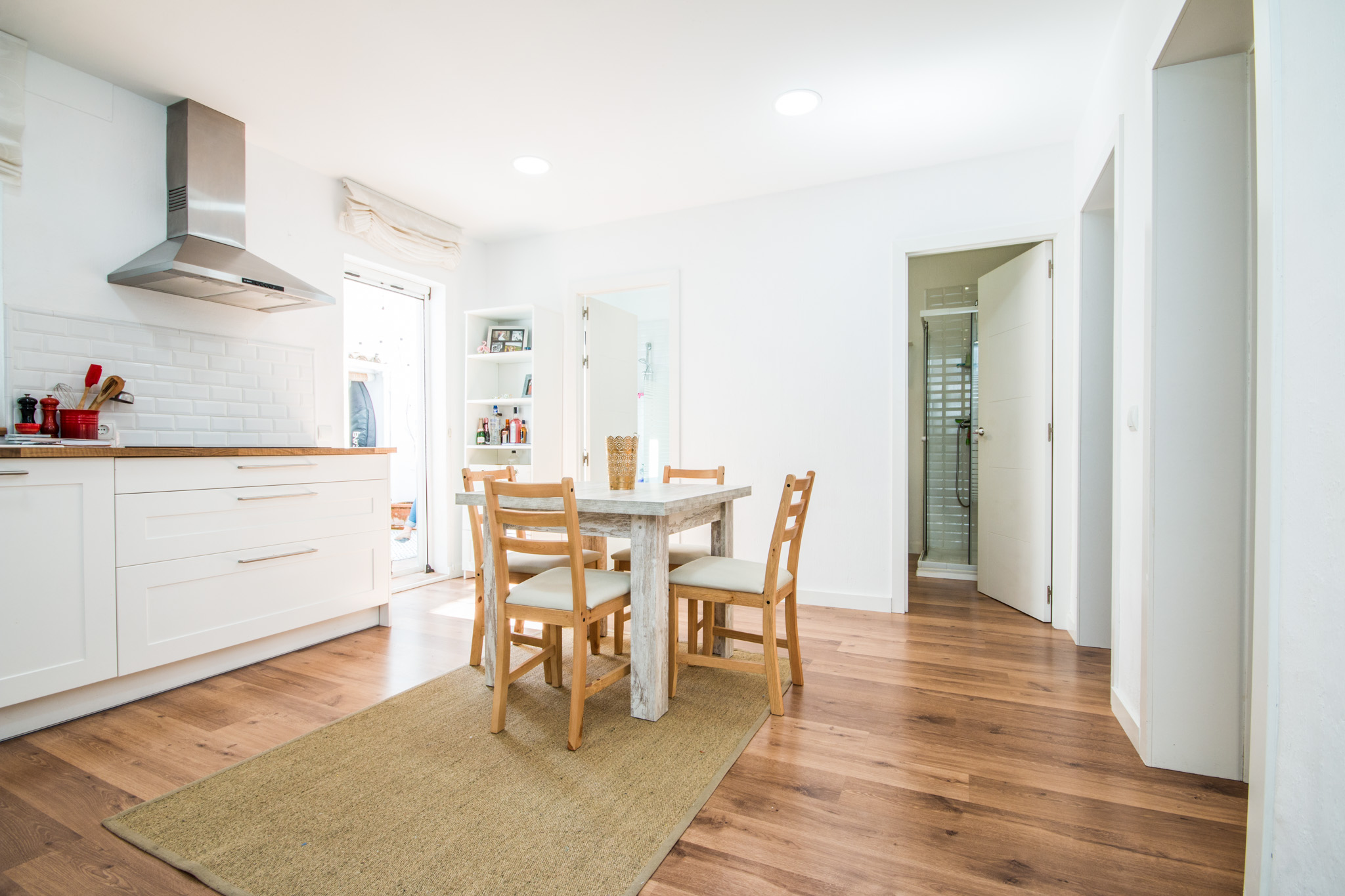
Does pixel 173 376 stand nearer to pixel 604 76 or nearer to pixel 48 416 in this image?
pixel 48 416

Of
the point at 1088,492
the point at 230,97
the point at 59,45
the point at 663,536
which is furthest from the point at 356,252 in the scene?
the point at 1088,492

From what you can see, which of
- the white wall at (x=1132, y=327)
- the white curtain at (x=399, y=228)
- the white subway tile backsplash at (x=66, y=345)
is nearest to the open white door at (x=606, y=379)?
the white curtain at (x=399, y=228)

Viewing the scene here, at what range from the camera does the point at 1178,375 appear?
5.57 ft

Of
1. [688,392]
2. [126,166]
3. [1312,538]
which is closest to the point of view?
[1312,538]

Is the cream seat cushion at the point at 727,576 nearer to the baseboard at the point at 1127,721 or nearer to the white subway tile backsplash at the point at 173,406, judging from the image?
the baseboard at the point at 1127,721

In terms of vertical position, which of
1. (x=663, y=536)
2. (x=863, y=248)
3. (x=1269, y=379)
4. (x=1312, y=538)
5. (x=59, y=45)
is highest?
(x=59, y=45)

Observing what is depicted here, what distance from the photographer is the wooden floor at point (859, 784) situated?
4.31 ft

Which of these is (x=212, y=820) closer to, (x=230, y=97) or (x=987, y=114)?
(x=230, y=97)

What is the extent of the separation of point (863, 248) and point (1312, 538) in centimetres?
309

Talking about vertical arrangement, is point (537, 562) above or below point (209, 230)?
below

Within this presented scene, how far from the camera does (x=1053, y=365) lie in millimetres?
3281

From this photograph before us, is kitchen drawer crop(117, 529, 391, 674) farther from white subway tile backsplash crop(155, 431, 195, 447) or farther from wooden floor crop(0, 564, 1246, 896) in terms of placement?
white subway tile backsplash crop(155, 431, 195, 447)

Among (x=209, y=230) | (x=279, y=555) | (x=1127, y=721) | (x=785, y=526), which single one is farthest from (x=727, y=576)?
(x=209, y=230)

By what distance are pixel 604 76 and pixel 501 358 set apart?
2.36 meters
